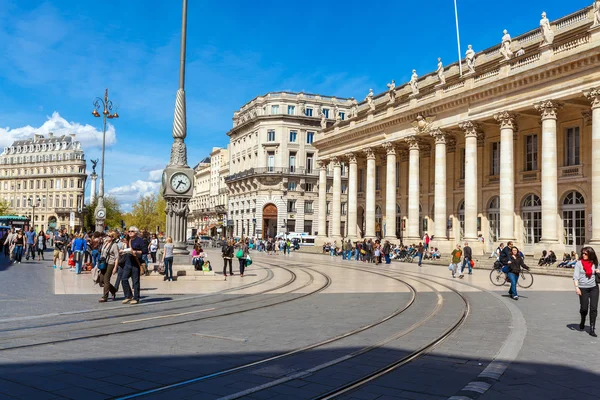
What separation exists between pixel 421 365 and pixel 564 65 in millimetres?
27934

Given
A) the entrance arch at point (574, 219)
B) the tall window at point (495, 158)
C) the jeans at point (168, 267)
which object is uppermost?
the tall window at point (495, 158)

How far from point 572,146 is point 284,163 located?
48.5 m

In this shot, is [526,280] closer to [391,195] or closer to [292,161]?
[391,195]

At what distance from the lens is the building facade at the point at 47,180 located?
122 m

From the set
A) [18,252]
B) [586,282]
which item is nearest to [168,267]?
[18,252]

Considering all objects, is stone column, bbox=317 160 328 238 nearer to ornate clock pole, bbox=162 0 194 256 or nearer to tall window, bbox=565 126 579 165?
tall window, bbox=565 126 579 165

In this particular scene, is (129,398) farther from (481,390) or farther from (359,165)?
(359,165)

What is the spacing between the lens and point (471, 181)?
3722 centimetres

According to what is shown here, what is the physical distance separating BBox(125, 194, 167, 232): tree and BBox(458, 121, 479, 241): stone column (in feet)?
251

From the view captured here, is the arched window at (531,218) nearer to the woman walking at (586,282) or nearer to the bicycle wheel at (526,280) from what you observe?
the bicycle wheel at (526,280)

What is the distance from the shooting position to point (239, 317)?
36.9ft

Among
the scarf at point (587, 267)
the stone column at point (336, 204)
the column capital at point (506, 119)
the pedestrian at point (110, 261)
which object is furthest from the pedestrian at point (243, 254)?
the stone column at point (336, 204)

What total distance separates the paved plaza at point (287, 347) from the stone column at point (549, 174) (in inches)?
676

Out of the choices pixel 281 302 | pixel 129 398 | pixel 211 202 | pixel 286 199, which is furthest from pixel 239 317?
pixel 211 202
